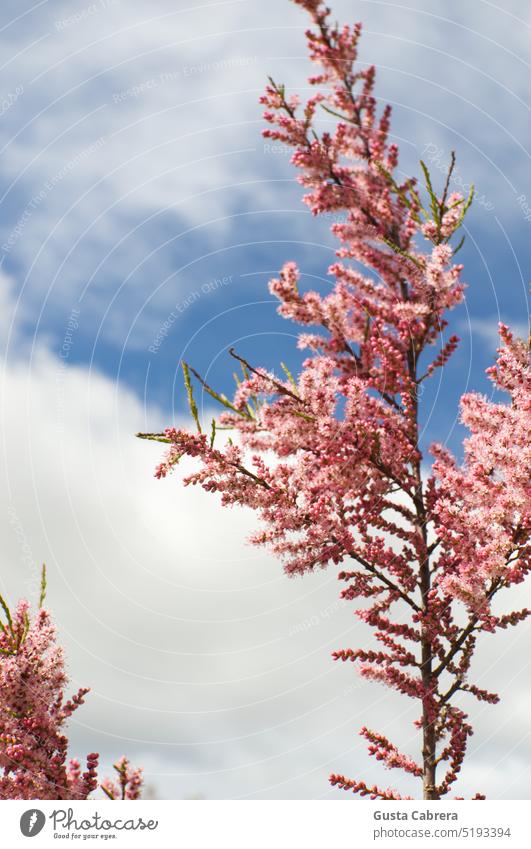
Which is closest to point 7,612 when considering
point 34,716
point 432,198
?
point 34,716

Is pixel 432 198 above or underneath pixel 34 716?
above

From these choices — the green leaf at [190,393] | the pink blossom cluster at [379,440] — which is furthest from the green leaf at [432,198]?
the green leaf at [190,393]

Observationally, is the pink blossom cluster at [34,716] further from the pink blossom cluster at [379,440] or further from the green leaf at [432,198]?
the green leaf at [432,198]

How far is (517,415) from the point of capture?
25.0 feet

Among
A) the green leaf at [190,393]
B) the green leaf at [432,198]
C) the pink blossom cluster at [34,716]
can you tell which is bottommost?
the pink blossom cluster at [34,716]

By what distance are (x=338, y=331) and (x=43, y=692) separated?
213 inches

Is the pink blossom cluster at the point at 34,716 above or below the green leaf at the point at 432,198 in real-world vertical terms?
below

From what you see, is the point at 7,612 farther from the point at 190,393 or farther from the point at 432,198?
the point at 432,198

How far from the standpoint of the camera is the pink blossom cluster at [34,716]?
6867 millimetres

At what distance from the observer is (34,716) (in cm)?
700

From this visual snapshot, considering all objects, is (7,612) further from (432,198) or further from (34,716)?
(432,198)

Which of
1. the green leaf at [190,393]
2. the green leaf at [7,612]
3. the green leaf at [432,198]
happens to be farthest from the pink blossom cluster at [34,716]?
the green leaf at [432,198]
